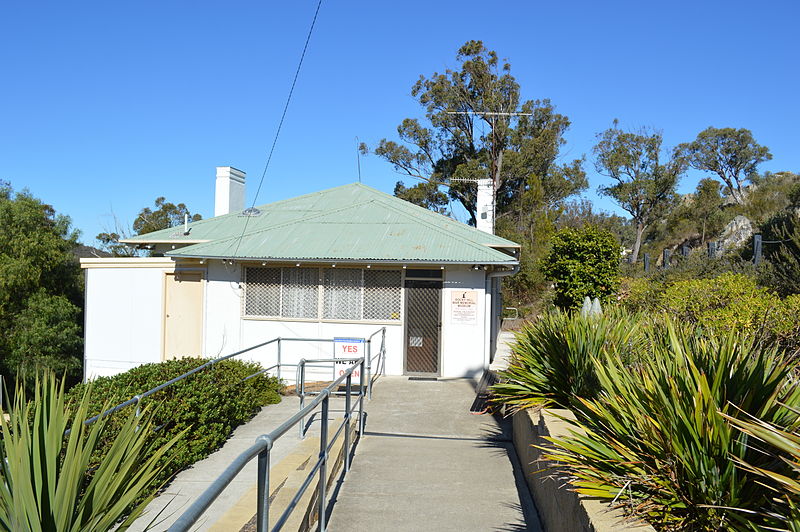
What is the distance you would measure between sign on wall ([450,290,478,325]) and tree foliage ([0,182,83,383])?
60.7 feet

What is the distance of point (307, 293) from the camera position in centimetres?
1501

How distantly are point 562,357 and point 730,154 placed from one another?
189ft

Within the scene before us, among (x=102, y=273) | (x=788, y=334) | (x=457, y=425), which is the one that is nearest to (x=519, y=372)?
(x=457, y=425)

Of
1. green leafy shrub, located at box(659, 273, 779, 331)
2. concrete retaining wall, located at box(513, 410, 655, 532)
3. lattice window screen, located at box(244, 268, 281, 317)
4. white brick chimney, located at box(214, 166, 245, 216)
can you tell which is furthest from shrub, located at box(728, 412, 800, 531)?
white brick chimney, located at box(214, 166, 245, 216)

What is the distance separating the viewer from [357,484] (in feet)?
21.6

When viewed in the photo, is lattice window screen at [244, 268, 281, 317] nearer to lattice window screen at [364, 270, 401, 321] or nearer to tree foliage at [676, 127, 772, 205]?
lattice window screen at [364, 270, 401, 321]

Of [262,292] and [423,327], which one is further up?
[262,292]

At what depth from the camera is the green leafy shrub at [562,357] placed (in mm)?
6688

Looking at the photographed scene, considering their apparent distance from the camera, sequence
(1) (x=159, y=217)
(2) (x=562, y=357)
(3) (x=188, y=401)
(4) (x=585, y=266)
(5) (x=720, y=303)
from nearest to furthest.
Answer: (2) (x=562, y=357), (3) (x=188, y=401), (5) (x=720, y=303), (4) (x=585, y=266), (1) (x=159, y=217)

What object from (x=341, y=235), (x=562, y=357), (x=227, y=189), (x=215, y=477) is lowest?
(x=215, y=477)

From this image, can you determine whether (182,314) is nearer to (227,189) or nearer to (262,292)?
(262,292)

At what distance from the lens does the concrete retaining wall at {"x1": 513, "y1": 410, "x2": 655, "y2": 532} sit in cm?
362

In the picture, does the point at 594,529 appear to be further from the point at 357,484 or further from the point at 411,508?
the point at 357,484

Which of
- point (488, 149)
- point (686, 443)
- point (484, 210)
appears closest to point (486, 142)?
point (488, 149)
